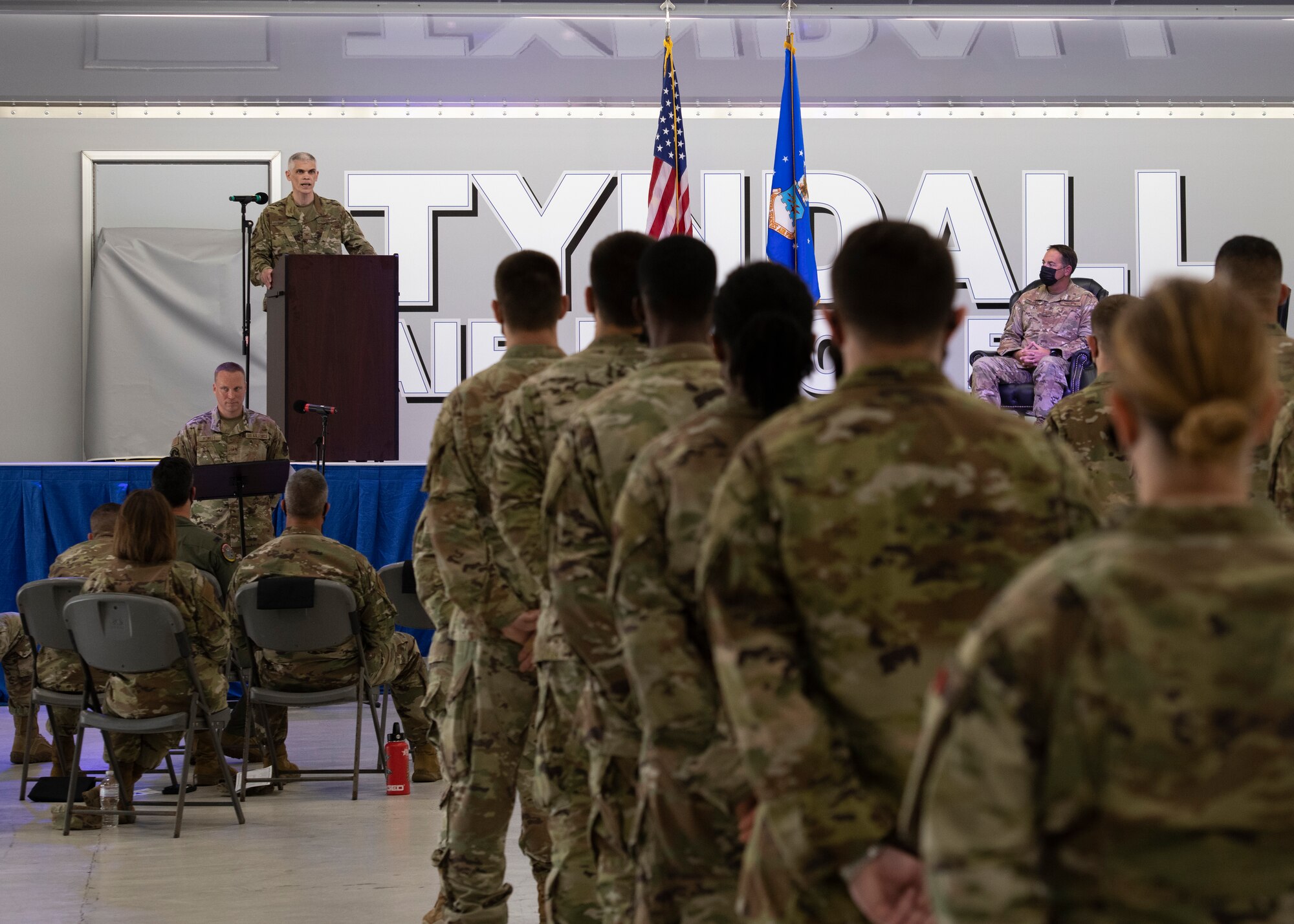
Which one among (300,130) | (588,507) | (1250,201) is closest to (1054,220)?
(1250,201)

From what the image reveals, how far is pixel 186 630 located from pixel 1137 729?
181 inches

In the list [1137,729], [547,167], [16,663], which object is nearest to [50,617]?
[16,663]

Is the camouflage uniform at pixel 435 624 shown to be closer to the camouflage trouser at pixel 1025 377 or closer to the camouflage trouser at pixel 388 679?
the camouflage trouser at pixel 388 679

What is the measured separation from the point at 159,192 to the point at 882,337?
10.2m

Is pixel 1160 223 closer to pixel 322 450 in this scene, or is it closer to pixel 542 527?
pixel 322 450

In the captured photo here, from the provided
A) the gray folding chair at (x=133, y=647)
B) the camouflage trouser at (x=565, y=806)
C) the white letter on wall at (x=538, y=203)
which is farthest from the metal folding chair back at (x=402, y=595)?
the white letter on wall at (x=538, y=203)

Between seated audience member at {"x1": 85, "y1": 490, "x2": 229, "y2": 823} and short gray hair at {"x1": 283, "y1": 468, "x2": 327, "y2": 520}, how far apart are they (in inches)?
26.4

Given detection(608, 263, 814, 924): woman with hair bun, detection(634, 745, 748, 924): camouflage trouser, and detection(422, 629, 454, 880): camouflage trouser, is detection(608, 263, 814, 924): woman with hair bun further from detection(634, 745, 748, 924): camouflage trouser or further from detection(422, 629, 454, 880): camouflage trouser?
detection(422, 629, 454, 880): camouflage trouser

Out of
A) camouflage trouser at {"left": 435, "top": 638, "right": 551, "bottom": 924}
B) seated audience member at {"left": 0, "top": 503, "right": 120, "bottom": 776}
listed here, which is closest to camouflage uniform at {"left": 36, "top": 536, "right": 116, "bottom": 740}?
seated audience member at {"left": 0, "top": 503, "right": 120, "bottom": 776}

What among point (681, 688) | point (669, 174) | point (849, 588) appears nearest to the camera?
point (849, 588)

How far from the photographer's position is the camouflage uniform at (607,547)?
2436mm

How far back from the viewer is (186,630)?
17.4 feet

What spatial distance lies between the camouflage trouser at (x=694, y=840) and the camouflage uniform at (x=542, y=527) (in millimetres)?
830

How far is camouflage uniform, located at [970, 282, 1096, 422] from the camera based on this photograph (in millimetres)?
8484
